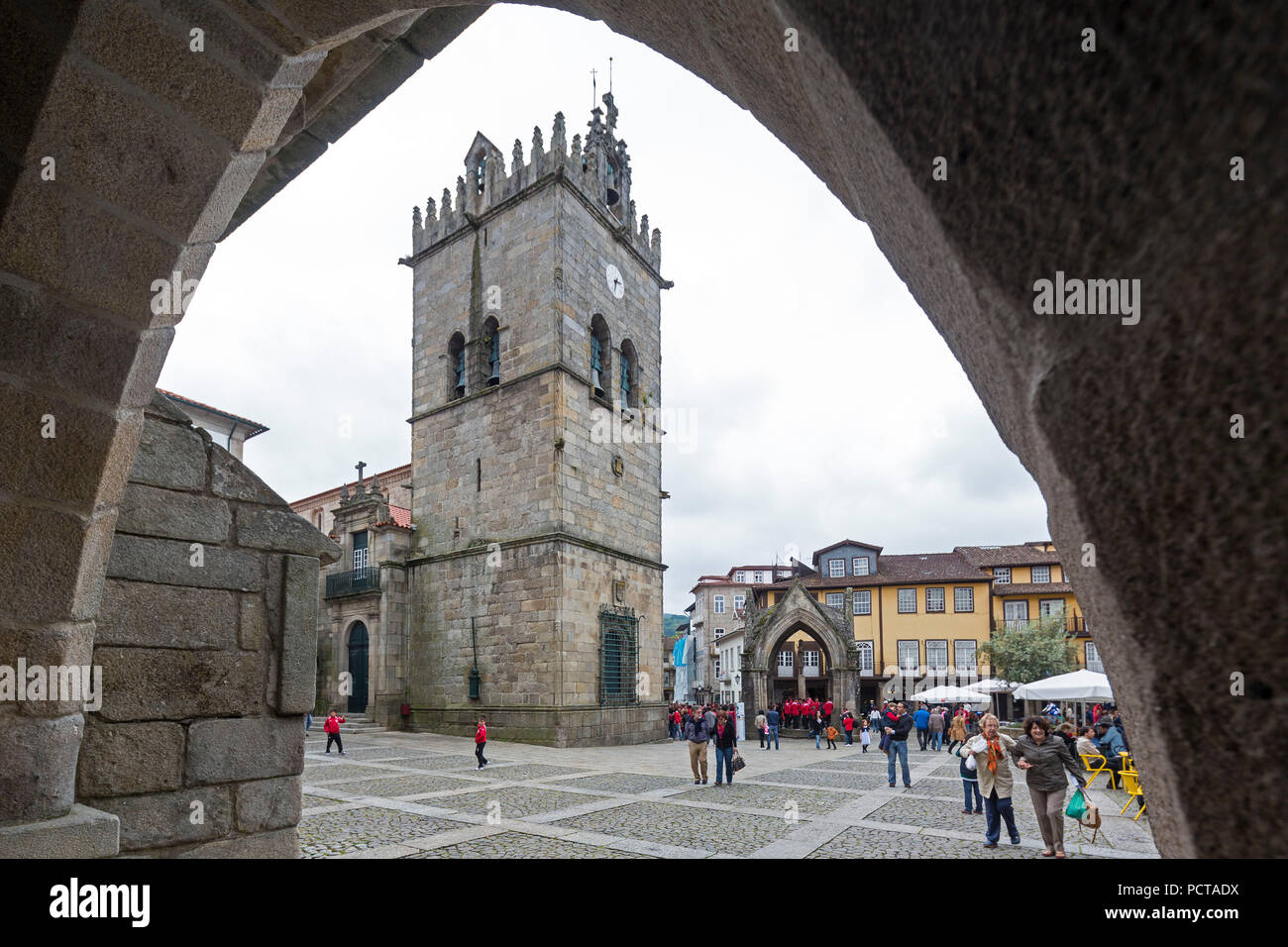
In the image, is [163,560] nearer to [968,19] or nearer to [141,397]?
[141,397]

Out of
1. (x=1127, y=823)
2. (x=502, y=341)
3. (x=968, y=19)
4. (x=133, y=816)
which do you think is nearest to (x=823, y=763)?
(x=1127, y=823)

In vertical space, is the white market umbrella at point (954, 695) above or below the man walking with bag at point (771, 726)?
above

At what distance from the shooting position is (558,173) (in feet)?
73.3

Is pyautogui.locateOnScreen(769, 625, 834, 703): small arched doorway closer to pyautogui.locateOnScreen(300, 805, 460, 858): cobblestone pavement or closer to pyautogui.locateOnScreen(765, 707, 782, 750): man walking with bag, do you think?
pyautogui.locateOnScreen(765, 707, 782, 750): man walking with bag

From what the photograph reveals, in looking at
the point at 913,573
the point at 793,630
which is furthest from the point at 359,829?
the point at 913,573

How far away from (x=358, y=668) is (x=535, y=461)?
420 inches

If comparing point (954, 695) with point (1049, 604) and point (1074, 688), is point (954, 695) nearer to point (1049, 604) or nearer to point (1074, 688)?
point (1074, 688)

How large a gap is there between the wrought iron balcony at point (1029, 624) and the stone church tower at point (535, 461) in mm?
24058

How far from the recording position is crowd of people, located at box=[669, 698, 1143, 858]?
7754 millimetres

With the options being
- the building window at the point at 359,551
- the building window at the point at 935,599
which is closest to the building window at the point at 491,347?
the building window at the point at 359,551

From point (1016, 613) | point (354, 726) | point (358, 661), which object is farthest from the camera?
point (1016, 613)

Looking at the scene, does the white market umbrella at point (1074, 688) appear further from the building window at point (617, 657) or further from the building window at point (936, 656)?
the building window at point (936, 656)

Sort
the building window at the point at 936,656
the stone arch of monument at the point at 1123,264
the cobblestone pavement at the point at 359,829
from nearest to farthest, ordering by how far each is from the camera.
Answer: the stone arch of monument at the point at 1123,264 < the cobblestone pavement at the point at 359,829 < the building window at the point at 936,656

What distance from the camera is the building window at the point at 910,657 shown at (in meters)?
43.5
